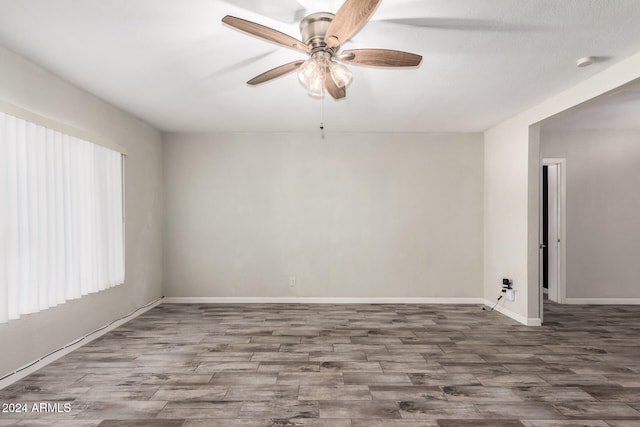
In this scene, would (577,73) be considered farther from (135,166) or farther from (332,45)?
(135,166)

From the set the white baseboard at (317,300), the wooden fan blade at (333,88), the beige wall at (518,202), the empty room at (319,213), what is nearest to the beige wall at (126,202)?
the empty room at (319,213)

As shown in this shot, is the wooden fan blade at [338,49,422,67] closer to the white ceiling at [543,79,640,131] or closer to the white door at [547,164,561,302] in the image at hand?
the white ceiling at [543,79,640,131]

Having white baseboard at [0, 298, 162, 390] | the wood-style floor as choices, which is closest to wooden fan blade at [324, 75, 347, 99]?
the wood-style floor

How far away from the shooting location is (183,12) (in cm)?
202

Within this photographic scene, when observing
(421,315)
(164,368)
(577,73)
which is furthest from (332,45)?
(421,315)

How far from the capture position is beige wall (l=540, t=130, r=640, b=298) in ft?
16.4

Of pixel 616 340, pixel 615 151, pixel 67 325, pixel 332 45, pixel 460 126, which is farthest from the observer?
pixel 615 151

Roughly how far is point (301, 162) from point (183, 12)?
122 inches

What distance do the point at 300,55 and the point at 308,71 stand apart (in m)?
0.60

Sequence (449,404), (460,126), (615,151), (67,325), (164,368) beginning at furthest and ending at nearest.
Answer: (615,151) → (460,126) → (67,325) → (164,368) → (449,404)

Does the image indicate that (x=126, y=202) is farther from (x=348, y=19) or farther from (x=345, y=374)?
(x=348, y=19)

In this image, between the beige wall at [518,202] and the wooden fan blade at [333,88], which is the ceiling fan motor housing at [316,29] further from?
the beige wall at [518,202]

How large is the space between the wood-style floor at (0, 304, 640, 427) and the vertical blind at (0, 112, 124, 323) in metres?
0.63

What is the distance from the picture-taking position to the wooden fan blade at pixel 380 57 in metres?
2.00
